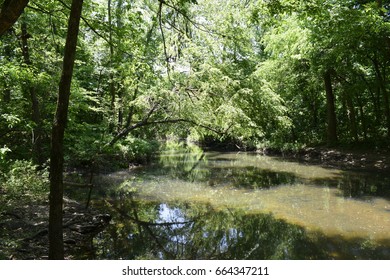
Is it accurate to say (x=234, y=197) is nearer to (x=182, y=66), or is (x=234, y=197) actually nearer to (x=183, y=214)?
(x=183, y=214)

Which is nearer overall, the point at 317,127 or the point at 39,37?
the point at 39,37

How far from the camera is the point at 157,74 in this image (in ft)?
33.7

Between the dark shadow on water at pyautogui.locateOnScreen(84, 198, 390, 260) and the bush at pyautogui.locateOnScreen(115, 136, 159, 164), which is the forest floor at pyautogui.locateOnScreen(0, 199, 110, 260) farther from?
the bush at pyautogui.locateOnScreen(115, 136, 159, 164)

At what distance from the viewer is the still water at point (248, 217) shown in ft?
22.6

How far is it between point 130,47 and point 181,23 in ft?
4.90

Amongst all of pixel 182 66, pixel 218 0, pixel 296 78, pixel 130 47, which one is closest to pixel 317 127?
pixel 296 78

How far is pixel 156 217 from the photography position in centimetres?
958

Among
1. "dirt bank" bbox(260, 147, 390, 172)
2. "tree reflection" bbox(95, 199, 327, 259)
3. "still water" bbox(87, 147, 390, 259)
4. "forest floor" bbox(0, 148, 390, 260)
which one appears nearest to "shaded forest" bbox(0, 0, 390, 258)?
"forest floor" bbox(0, 148, 390, 260)

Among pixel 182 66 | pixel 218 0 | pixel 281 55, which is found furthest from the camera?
pixel 281 55

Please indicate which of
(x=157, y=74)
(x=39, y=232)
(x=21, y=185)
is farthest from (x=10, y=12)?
(x=157, y=74)

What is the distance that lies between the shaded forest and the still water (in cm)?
198

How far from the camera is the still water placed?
6.88 meters

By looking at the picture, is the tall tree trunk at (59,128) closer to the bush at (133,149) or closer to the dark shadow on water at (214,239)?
the dark shadow on water at (214,239)

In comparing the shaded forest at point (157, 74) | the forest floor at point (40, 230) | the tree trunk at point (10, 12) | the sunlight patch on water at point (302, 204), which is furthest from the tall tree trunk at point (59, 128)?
the sunlight patch on water at point (302, 204)
